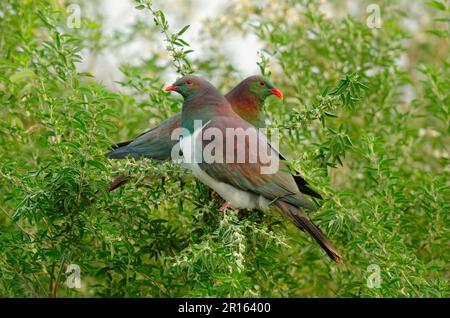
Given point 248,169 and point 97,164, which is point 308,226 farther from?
point 97,164

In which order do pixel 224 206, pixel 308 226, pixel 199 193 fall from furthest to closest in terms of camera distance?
pixel 199 193 < pixel 224 206 < pixel 308 226

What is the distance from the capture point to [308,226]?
141 inches

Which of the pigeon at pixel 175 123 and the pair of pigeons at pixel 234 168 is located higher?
the pigeon at pixel 175 123

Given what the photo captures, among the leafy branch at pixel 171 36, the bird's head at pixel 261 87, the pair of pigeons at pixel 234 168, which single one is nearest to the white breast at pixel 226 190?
the pair of pigeons at pixel 234 168

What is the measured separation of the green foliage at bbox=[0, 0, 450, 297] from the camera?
3.38 meters

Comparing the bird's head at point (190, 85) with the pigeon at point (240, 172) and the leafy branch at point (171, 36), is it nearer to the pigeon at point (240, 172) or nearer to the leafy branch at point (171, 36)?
the leafy branch at point (171, 36)

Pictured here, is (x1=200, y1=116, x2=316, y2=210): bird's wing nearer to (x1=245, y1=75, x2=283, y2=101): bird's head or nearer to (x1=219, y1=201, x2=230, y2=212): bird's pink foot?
(x1=219, y1=201, x2=230, y2=212): bird's pink foot

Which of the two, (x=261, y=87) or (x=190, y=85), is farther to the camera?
(x=261, y=87)

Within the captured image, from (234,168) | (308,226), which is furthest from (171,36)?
(308,226)

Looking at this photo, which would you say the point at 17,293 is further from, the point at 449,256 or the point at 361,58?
the point at 361,58

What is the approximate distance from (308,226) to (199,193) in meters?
0.64

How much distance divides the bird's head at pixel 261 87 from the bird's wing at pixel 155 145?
0.45 metres

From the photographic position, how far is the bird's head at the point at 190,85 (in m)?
4.06
